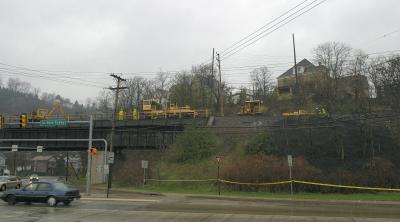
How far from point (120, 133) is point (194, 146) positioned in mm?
13823

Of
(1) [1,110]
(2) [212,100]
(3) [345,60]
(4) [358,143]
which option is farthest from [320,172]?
(1) [1,110]

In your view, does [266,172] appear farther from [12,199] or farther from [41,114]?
[41,114]

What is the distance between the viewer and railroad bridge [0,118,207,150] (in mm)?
55625

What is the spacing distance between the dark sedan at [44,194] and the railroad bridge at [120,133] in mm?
30672

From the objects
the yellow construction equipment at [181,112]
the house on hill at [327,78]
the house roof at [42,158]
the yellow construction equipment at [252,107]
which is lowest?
the house roof at [42,158]

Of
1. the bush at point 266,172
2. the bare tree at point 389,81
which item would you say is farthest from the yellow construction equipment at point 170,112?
the bare tree at point 389,81

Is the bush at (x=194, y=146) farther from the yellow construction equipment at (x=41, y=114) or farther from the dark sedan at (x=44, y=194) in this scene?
the dark sedan at (x=44, y=194)

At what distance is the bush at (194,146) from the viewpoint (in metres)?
47.9

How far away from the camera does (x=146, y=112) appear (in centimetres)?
6294

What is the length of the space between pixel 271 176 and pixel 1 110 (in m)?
70.6

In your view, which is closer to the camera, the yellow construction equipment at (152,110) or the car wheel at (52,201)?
the car wheel at (52,201)

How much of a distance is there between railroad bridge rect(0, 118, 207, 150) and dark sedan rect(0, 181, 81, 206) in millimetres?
30672

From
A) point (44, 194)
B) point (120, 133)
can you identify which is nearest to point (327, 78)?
point (120, 133)

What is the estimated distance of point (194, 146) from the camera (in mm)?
48406
